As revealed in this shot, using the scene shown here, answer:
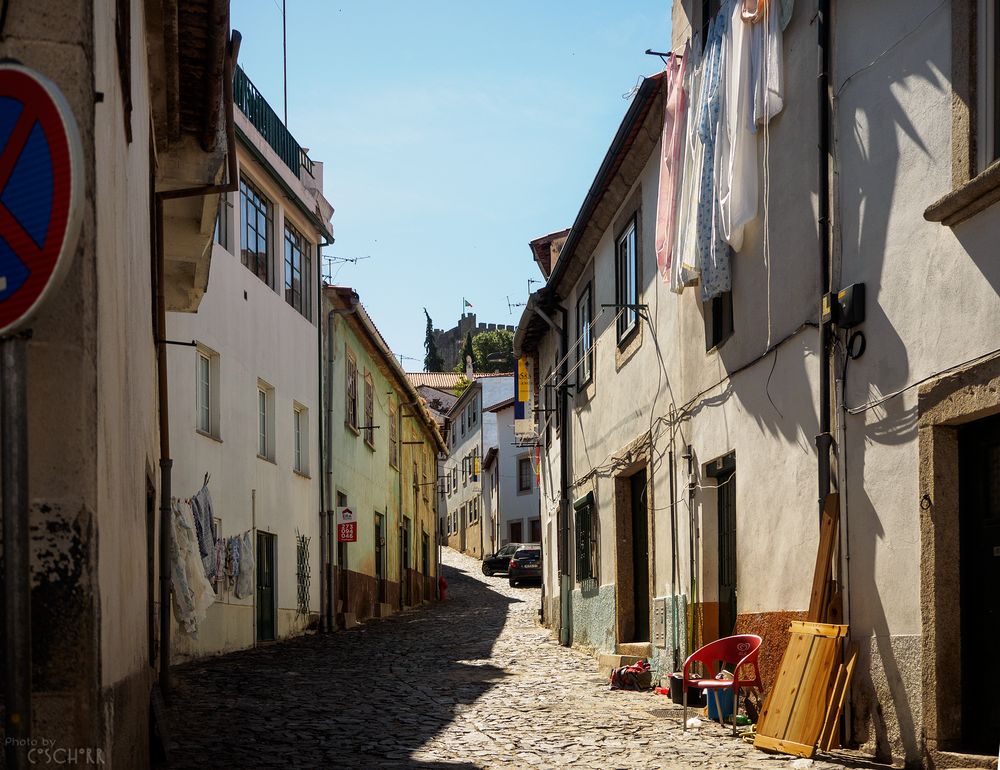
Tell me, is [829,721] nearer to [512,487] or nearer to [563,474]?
[563,474]

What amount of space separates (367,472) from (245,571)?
431 inches

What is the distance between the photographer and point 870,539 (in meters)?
7.84

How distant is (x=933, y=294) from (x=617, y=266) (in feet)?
27.6

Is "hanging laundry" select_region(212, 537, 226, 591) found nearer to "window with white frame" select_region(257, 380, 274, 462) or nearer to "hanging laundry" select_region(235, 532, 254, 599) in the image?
"hanging laundry" select_region(235, 532, 254, 599)

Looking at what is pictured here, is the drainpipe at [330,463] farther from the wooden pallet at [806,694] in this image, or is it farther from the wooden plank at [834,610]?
the wooden plank at [834,610]

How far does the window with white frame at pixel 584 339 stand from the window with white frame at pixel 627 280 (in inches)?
85.0

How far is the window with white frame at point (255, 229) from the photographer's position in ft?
61.9

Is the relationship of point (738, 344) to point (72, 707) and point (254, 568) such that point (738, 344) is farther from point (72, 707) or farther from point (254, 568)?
point (254, 568)

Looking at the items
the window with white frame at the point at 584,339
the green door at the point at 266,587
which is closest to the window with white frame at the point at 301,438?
the green door at the point at 266,587

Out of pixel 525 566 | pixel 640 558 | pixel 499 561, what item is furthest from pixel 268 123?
pixel 499 561

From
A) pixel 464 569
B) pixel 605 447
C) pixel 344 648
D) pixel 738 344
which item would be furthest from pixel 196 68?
pixel 464 569

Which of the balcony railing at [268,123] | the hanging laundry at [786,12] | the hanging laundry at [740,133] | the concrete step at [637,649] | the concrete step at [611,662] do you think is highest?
the balcony railing at [268,123]

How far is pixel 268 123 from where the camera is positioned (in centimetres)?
2066

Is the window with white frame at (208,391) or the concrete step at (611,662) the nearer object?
the concrete step at (611,662)
